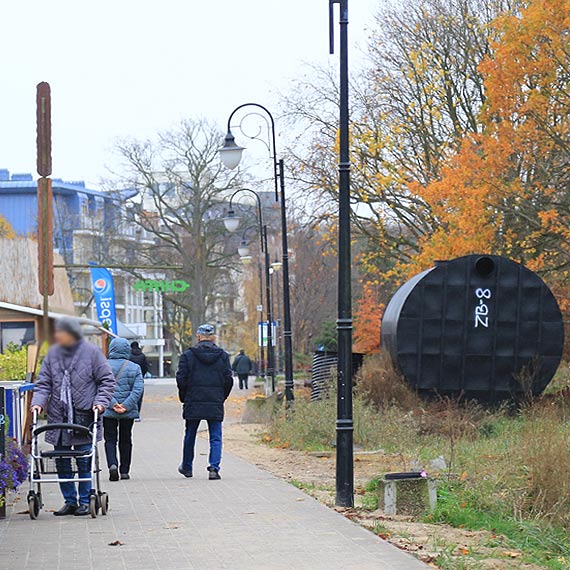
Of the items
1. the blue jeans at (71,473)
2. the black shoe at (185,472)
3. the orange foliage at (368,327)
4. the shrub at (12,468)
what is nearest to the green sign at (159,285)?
the orange foliage at (368,327)

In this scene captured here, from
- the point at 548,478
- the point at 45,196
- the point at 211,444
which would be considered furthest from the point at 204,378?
the point at 45,196

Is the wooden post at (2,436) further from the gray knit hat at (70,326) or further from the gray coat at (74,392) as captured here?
the gray knit hat at (70,326)

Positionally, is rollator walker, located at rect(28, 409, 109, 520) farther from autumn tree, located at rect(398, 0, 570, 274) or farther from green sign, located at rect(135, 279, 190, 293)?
green sign, located at rect(135, 279, 190, 293)

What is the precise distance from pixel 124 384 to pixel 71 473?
333cm

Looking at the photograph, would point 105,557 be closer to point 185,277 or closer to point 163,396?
point 163,396

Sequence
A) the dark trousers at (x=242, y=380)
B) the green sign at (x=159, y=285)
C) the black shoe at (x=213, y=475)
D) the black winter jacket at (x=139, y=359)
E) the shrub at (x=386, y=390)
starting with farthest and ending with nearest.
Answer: the dark trousers at (x=242, y=380) → the green sign at (x=159, y=285) → the black winter jacket at (x=139, y=359) → the shrub at (x=386, y=390) → the black shoe at (x=213, y=475)

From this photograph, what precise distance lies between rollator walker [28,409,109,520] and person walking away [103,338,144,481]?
288 cm

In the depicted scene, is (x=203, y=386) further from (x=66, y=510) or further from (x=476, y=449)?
(x=66, y=510)

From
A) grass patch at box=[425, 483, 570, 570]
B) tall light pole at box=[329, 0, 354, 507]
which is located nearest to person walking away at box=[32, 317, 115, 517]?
tall light pole at box=[329, 0, 354, 507]

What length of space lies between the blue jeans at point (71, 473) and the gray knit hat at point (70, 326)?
17.3 ft

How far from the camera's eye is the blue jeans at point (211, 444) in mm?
14984

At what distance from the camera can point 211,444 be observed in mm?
14977

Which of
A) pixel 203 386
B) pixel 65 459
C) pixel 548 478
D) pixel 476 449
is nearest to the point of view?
pixel 548 478

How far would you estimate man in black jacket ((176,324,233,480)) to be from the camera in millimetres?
15094
